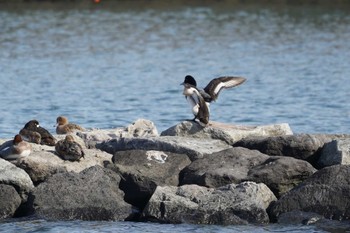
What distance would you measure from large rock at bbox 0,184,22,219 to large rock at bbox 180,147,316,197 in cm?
233

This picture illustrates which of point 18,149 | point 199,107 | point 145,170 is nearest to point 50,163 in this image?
point 18,149

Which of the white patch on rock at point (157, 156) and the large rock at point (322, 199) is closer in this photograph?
the large rock at point (322, 199)

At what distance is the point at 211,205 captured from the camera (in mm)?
14008

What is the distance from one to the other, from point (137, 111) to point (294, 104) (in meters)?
4.10

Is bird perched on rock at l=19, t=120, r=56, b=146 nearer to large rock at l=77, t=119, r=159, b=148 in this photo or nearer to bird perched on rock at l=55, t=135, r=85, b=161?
large rock at l=77, t=119, r=159, b=148

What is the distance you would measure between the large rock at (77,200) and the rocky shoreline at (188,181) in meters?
0.01

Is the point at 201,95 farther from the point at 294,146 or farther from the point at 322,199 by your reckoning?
the point at 322,199

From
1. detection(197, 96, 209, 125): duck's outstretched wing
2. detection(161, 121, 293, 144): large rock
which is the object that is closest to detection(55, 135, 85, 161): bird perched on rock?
detection(161, 121, 293, 144): large rock

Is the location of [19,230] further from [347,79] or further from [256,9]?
[256,9]

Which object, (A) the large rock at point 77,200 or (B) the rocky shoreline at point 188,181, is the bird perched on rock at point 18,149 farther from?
(A) the large rock at point 77,200

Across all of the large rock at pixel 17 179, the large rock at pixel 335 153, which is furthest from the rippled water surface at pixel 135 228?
the large rock at pixel 335 153

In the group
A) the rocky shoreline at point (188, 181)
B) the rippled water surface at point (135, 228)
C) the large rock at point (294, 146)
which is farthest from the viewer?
the large rock at point (294, 146)

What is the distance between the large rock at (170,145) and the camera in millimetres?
15641

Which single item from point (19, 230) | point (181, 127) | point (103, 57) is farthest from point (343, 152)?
point (103, 57)
